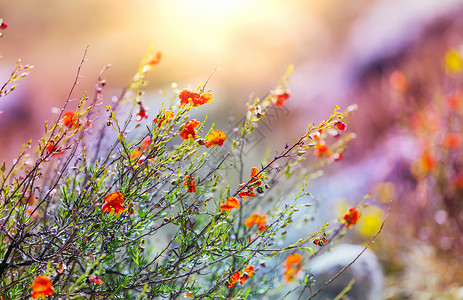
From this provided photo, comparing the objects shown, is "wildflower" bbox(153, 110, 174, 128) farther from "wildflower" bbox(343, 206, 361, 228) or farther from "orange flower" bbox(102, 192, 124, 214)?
"wildflower" bbox(343, 206, 361, 228)

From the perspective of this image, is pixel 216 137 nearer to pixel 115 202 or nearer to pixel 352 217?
pixel 115 202

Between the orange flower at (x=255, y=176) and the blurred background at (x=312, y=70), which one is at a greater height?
the blurred background at (x=312, y=70)

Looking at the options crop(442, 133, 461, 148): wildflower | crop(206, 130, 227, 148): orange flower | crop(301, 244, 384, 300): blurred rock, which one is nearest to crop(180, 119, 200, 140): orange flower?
crop(206, 130, 227, 148): orange flower

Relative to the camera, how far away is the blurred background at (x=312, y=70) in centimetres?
339

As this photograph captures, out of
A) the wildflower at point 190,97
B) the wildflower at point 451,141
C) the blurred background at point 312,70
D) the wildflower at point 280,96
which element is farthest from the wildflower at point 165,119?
the wildflower at point 451,141

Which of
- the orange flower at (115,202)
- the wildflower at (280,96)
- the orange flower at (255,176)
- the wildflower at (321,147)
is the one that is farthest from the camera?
the wildflower at (321,147)

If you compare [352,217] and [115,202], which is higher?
[115,202]

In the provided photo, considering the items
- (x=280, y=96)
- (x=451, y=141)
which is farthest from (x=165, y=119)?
(x=451, y=141)

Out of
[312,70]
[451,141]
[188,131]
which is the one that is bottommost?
[188,131]

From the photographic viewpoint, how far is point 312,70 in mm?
6871

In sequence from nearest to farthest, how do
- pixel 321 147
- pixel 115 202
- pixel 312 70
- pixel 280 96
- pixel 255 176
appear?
pixel 115 202, pixel 255 176, pixel 280 96, pixel 321 147, pixel 312 70

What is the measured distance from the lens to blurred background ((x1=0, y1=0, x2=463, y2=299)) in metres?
3.39

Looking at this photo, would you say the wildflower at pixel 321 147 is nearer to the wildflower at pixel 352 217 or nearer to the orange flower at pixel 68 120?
the wildflower at pixel 352 217

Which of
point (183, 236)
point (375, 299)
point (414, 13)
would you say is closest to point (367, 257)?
point (375, 299)
